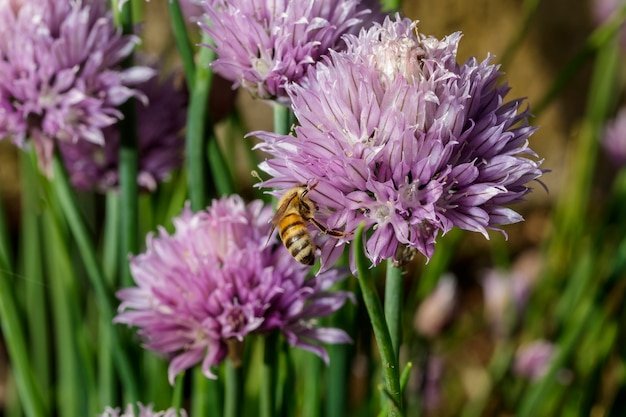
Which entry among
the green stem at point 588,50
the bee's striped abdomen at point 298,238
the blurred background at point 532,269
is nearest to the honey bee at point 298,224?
the bee's striped abdomen at point 298,238

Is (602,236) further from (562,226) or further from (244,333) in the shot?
(244,333)

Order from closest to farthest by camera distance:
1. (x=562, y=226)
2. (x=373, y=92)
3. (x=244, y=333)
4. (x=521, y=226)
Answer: (x=373, y=92) → (x=244, y=333) → (x=562, y=226) → (x=521, y=226)

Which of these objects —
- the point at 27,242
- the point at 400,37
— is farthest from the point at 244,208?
the point at 27,242

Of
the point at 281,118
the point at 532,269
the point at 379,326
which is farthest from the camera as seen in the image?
the point at 532,269

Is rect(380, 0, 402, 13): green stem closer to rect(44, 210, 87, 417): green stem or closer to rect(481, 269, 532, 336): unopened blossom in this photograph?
rect(44, 210, 87, 417): green stem

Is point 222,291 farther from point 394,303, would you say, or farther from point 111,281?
point 111,281

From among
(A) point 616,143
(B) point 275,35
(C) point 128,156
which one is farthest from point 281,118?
(A) point 616,143
